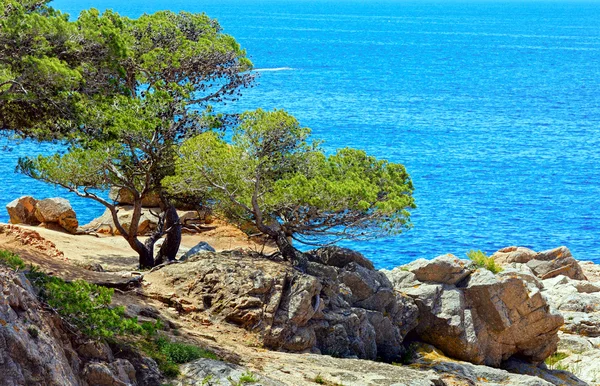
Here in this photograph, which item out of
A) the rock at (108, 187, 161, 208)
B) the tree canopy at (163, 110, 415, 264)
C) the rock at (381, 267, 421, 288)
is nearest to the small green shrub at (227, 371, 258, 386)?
the tree canopy at (163, 110, 415, 264)

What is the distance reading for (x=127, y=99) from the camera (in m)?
28.1

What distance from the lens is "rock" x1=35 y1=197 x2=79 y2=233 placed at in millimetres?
44062

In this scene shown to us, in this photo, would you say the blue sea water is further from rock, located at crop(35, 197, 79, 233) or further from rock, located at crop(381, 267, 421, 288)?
rock, located at crop(381, 267, 421, 288)

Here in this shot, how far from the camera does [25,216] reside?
4462 cm

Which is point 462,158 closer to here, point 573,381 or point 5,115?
point 573,381

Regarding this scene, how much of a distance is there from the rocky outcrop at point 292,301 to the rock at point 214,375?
5103 mm

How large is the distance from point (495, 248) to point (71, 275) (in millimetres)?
36804

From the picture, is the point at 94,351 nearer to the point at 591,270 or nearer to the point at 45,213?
the point at 45,213

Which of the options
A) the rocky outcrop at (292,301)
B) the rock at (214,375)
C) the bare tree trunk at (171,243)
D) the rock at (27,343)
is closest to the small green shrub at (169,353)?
the rock at (214,375)

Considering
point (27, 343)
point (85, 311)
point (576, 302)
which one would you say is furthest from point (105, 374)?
point (576, 302)

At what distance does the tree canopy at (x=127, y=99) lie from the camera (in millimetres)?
23641

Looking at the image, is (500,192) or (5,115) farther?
(500,192)

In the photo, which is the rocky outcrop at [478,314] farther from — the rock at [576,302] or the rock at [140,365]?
the rock at [140,365]

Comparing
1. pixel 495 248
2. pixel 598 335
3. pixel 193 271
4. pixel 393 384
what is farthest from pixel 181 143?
pixel 495 248
